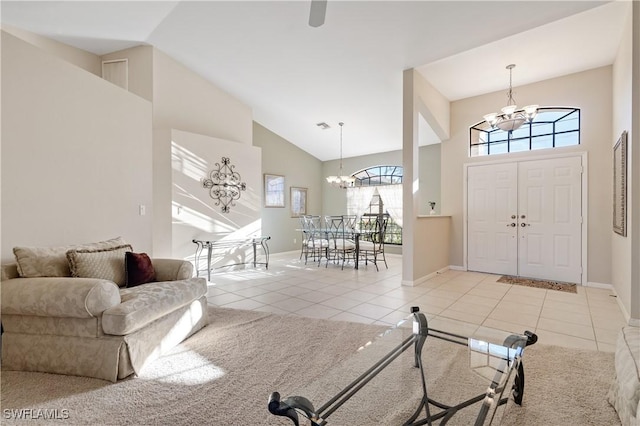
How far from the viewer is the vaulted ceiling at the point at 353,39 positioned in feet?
11.4

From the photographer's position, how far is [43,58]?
8.98 feet

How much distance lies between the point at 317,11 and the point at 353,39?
6.61 ft

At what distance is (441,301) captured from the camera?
3670 mm

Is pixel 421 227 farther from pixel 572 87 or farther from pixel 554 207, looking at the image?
pixel 572 87

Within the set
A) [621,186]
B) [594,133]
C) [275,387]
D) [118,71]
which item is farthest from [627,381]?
[118,71]

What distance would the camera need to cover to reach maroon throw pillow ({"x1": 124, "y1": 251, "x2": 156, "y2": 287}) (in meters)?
2.65

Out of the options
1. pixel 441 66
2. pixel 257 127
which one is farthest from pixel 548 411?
pixel 257 127

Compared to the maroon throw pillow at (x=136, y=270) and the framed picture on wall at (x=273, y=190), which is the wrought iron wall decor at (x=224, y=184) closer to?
the framed picture on wall at (x=273, y=190)

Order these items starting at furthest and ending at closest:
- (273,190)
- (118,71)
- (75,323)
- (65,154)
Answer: (273,190) → (118,71) → (65,154) → (75,323)

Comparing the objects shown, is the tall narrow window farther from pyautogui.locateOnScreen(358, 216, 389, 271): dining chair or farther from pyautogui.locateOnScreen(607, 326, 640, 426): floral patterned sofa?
pyautogui.locateOnScreen(607, 326, 640, 426): floral patterned sofa

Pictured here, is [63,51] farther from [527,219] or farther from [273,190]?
[527,219]

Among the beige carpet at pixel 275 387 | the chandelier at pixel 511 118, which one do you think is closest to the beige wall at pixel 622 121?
the chandelier at pixel 511 118

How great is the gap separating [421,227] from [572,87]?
10.4ft

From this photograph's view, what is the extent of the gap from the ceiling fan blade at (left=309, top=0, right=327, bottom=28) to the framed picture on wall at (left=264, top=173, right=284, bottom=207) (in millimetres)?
5078
